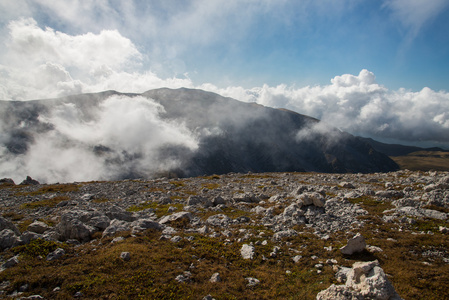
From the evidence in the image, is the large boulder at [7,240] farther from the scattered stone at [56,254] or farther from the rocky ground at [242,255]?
the scattered stone at [56,254]

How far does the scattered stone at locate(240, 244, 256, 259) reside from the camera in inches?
674

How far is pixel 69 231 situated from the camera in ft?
63.8

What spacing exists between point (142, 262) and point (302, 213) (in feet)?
62.7

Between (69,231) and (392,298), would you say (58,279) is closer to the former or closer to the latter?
(69,231)

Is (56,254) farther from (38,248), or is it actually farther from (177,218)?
(177,218)

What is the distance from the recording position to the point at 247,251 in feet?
58.1

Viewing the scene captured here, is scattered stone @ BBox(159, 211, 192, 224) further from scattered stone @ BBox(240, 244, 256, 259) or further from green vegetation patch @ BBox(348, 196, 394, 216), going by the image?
green vegetation patch @ BBox(348, 196, 394, 216)

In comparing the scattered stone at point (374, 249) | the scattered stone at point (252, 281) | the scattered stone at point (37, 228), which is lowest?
the scattered stone at point (252, 281)

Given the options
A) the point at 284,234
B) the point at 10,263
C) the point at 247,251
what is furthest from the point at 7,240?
the point at 284,234

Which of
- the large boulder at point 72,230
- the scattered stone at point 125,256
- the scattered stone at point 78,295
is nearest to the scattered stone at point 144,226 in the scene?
the large boulder at point 72,230

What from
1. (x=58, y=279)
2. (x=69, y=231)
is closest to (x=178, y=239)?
(x=58, y=279)

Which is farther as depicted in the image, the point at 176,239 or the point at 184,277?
the point at 176,239

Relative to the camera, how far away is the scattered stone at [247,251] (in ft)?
56.1

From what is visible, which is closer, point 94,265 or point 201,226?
point 94,265
